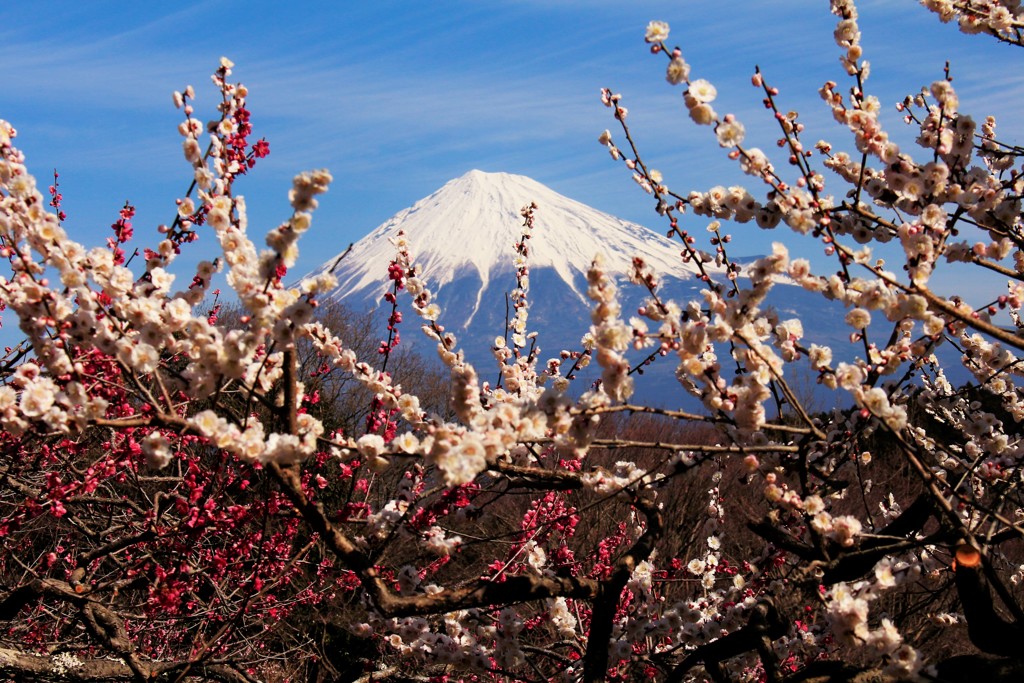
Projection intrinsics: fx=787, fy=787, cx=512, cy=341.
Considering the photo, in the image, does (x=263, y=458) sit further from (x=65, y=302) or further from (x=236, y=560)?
(x=236, y=560)

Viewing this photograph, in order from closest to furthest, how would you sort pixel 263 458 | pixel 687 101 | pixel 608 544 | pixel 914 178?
pixel 263 458 → pixel 687 101 → pixel 914 178 → pixel 608 544

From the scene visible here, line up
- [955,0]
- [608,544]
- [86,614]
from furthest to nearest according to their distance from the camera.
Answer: [608,544], [86,614], [955,0]

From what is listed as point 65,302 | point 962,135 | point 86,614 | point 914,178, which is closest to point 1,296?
point 65,302

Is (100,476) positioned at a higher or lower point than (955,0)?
lower

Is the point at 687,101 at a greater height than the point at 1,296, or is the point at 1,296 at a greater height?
the point at 687,101

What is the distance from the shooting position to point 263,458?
2.48 meters

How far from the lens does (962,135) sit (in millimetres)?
3645

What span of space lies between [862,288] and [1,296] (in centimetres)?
315

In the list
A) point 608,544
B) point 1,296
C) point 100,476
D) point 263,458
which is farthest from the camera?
point 608,544

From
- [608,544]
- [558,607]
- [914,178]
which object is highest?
[914,178]

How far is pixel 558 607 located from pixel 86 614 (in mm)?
2806

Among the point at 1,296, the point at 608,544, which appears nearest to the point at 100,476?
the point at 1,296

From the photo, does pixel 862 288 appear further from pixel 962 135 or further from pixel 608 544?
pixel 608 544

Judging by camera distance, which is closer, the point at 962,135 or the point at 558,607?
the point at 962,135
